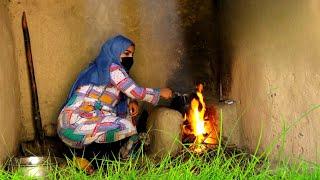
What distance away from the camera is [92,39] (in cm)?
648

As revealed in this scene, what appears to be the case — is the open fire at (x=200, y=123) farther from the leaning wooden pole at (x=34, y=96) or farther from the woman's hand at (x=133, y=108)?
the leaning wooden pole at (x=34, y=96)

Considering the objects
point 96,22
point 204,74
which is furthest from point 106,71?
point 204,74

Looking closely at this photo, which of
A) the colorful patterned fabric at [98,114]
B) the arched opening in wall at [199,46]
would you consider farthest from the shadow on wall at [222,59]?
the colorful patterned fabric at [98,114]

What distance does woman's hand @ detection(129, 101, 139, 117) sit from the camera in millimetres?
6332

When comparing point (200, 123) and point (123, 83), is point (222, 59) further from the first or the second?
point (123, 83)

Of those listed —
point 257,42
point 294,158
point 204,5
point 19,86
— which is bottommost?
point 294,158

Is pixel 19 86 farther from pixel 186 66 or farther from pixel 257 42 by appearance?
pixel 257 42

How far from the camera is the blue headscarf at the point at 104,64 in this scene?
5.83 meters

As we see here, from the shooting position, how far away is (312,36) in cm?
426

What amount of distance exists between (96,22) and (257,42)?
6.52ft

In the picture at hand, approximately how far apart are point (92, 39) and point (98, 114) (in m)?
1.07

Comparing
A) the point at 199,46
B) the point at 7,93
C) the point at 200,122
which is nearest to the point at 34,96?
the point at 7,93

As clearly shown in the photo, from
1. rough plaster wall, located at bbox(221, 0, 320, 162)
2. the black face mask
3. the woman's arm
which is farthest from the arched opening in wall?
the woman's arm

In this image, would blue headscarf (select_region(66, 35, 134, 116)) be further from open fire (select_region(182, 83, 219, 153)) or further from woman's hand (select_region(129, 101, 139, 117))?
open fire (select_region(182, 83, 219, 153))
